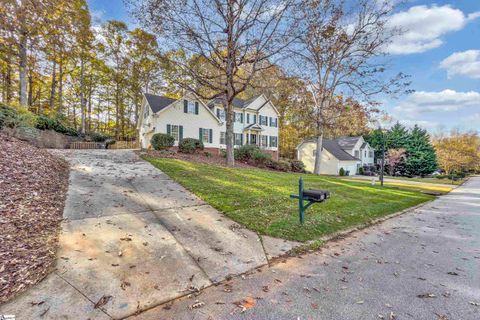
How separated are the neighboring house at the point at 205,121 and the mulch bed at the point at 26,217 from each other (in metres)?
12.5

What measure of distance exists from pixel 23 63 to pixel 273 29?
15.4 metres

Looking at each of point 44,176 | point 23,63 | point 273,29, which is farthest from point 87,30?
point 44,176

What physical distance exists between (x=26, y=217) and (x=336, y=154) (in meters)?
32.1

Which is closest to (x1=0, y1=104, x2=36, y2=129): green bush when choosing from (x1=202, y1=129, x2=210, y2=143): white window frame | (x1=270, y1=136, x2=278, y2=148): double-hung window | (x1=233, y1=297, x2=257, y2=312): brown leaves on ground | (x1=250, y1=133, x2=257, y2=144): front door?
(x1=233, y1=297, x2=257, y2=312): brown leaves on ground

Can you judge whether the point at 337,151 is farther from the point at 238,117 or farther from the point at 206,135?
the point at 206,135

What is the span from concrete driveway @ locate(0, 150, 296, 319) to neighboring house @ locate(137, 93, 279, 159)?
1394 cm

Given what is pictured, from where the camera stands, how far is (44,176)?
5.63 m

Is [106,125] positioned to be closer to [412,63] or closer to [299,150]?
[299,150]

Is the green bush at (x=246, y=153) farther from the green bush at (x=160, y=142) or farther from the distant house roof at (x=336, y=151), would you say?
the distant house roof at (x=336, y=151)

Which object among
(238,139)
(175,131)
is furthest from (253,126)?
(175,131)

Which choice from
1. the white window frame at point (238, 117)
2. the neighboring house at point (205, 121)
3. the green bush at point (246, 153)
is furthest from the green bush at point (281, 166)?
the white window frame at point (238, 117)

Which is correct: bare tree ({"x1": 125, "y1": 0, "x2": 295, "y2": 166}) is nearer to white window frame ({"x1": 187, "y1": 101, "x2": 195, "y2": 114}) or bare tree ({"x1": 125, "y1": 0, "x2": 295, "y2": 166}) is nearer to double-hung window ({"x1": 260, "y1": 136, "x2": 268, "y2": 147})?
white window frame ({"x1": 187, "y1": 101, "x2": 195, "y2": 114})

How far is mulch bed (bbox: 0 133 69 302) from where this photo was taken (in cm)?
247

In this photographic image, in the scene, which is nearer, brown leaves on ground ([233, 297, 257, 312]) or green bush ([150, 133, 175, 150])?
brown leaves on ground ([233, 297, 257, 312])
